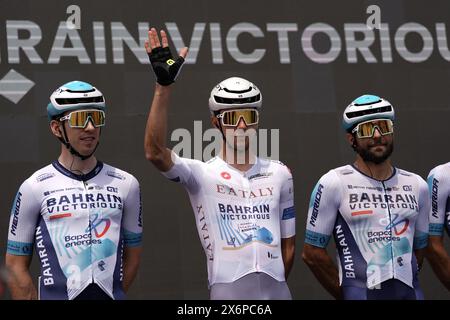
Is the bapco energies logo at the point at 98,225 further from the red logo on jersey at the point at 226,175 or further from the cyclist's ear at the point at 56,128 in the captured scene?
the red logo on jersey at the point at 226,175

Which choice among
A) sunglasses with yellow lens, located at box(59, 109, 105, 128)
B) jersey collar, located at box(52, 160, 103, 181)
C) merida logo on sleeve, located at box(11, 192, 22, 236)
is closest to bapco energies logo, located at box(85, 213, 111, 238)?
Answer: jersey collar, located at box(52, 160, 103, 181)

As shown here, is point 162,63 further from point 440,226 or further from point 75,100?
point 440,226

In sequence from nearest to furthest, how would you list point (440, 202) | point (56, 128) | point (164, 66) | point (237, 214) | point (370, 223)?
point (164, 66) → point (237, 214) → point (56, 128) → point (370, 223) → point (440, 202)

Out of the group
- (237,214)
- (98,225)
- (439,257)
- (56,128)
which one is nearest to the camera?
(98,225)

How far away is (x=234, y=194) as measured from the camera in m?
7.81

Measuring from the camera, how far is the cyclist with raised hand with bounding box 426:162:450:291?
28.3 ft

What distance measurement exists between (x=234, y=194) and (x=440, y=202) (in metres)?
1.79

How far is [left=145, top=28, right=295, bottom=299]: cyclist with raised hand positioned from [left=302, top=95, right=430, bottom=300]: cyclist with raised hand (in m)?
0.29

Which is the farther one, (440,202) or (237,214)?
(440,202)

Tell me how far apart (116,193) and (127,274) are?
0.58 metres

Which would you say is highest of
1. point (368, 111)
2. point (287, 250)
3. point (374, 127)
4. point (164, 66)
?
point (164, 66)

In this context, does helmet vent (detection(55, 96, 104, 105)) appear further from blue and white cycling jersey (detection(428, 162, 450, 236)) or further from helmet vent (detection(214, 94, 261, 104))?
blue and white cycling jersey (detection(428, 162, 450, 236))

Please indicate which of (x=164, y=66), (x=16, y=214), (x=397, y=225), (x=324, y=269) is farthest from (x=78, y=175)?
(x=397, y=225)

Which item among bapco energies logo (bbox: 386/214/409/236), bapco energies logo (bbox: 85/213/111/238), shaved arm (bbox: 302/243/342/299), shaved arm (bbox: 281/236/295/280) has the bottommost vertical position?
shaved arm (bbox: 302/243/342/299)
